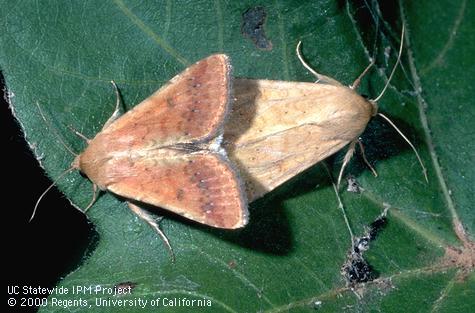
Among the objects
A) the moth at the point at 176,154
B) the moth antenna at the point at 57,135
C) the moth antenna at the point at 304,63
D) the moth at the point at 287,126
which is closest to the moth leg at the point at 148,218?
the moth at the point at 176,154

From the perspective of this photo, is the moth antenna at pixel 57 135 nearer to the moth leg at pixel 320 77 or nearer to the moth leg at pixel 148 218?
the moth leg at pixel 148 218

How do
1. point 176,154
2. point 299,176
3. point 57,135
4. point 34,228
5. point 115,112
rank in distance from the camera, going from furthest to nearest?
point 34,228 → point 299,176 → point 176,154 → point 115,112 → point 57,135

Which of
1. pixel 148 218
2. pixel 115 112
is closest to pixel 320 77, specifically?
pixel 115 112

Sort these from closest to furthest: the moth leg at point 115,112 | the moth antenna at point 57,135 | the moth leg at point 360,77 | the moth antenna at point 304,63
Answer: the moth antenna at point 57,135
the moth leg at point 115,112
the moth antenna at point 304,63
the moth leg at point 360,77

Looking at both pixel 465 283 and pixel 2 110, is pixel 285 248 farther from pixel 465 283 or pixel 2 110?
pixel 2 110

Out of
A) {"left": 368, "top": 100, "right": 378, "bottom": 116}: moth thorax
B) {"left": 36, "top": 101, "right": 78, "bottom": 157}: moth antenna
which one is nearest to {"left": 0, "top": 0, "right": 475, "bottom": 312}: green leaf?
{"left": 36, "top": 101, "right": 78, "bottom": 157}: moth antenna

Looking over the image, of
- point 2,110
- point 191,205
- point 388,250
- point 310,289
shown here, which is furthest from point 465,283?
point 2,110

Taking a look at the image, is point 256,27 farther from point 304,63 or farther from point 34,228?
point 34,228
